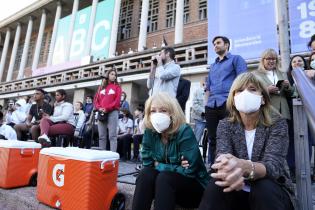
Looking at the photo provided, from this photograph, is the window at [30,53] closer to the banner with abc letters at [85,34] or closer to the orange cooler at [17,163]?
the banner with abc letters at [85,34]

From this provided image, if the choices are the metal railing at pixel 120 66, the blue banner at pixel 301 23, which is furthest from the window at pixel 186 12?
the blue banner at pixel 301 23

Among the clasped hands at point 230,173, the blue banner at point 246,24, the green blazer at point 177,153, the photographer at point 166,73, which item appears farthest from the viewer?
the blue banner at point 246,24

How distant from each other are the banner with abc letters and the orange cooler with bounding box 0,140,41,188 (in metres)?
10.6

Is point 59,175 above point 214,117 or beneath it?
beneath

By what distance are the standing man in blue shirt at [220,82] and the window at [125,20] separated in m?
14.8

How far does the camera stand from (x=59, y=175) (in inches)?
90.5

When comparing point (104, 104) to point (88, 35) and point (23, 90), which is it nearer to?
point (88, 35)

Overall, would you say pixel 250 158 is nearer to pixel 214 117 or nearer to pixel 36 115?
pixel 214 117

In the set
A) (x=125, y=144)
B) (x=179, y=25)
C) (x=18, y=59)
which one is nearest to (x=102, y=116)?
(x=125, y=144)

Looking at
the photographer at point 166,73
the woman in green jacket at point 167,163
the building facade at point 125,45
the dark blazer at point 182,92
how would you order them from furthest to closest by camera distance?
the building facade at point 125,45
the dark blazer at point 182,92
the photographer at point 166,73
the woman in green jacket at point 167,163

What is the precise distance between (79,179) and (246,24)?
19.7 ft

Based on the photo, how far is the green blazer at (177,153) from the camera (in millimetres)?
1901

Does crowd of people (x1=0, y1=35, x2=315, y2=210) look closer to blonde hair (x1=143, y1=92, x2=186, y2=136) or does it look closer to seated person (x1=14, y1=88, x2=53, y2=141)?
blonde hair (x1=143, y1=92, x2=186, y2=136)

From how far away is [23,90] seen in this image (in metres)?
17.2
